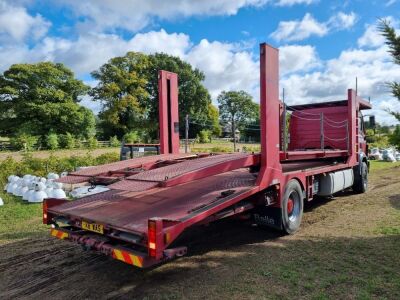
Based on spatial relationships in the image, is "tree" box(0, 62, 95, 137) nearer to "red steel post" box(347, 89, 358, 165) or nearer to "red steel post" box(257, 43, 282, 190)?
"red steel post" box(347, 89, 358, 165)

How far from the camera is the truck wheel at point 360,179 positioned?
10.7 metres

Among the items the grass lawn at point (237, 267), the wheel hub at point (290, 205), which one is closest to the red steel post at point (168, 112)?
the grass lawn at point (237, 267)

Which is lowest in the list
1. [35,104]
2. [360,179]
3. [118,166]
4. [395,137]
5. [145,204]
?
[360,179]

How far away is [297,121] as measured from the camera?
1105 centimetres

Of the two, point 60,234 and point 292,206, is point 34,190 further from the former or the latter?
point 292,206

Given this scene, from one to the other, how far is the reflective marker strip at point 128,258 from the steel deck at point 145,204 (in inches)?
10.1

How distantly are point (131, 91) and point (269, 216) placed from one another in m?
49.0

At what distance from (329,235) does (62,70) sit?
49.0 meters

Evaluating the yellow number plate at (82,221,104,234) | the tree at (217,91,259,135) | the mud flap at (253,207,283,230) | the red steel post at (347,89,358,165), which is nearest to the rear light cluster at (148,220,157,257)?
the yellow number plate at (82,221,104,234)

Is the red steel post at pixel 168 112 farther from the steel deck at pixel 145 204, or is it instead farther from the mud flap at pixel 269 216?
the mud flap at pixel 269 216

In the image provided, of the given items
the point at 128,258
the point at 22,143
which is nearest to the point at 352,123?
the point at 128,258

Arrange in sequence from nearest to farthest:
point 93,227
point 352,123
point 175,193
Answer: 1. point 93,227
2. point 175,193
3. point 352,123

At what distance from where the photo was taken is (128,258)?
4.09 m

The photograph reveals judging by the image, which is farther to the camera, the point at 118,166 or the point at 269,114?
the point at 118,166
